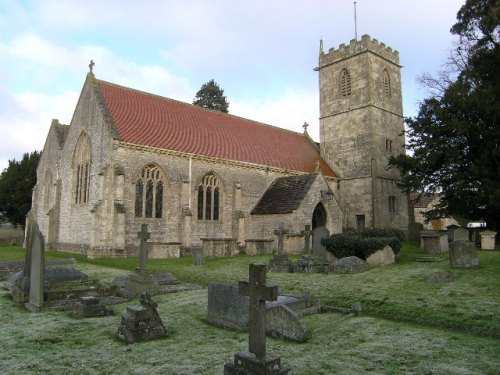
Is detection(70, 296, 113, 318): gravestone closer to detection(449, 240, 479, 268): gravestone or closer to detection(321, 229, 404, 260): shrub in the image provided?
detection(321, 229, 404, 260): shrub

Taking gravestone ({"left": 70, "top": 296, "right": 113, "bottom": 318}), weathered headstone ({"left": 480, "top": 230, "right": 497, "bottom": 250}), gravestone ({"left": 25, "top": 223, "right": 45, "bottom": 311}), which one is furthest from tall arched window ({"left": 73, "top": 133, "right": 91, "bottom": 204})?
weathered headstone ({"left": 480, "top": 230, "right": 497, "bottom": 250})

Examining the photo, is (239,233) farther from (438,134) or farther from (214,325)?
(214,325)

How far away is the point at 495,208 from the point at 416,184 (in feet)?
14.0

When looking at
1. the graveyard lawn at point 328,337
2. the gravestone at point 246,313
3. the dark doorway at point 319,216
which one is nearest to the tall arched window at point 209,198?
the dark doorway at point 319,216

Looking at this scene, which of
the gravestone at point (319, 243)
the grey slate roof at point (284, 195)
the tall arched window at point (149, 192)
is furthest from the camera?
the grey slate roof at point (284, 195)

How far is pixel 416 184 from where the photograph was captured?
75.9ft

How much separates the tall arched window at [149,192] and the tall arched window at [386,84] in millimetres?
19213

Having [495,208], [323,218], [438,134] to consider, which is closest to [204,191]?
[323,218]

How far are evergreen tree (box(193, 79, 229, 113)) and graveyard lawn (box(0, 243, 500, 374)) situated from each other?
40074mm

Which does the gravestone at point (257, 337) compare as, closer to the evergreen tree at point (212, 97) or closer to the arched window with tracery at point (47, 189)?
the arched window with tracery at point (47, 189)

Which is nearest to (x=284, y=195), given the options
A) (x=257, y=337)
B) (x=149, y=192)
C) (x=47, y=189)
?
(x=149, y=192)

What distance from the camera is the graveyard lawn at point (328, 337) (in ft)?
17.2

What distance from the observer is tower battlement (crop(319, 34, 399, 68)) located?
29516 mm

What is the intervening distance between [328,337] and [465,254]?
8114 millimetres
